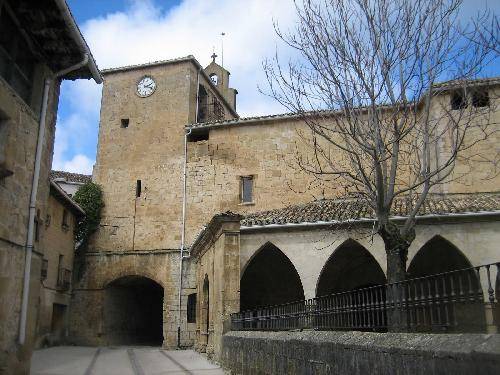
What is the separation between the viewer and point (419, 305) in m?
4.90

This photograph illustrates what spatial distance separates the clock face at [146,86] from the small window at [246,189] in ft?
21.8

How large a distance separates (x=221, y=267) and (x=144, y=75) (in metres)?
14.8

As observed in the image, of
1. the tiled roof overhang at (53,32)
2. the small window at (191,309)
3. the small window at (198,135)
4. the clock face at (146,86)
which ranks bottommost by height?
the small window at (191,309)

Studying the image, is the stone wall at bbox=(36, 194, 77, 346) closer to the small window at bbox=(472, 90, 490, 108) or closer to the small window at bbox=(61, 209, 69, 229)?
the small window at bbox=(61, 209, 69, 229)

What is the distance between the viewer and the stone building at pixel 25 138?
774 cm

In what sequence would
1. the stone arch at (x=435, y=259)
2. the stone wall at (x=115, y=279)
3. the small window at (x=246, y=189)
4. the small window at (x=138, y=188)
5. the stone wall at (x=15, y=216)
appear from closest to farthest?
the stone wall at (x=15, y=216)
the stone arch at (x=435, y=259)
the stone wall at (x=115, y=279)
the small window at (x=246, y=189)
the small window at (x=138, y=188)

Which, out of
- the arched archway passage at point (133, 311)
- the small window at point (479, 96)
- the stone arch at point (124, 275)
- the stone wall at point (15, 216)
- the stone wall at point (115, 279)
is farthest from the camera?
the arched archway passage at point (133, 311)

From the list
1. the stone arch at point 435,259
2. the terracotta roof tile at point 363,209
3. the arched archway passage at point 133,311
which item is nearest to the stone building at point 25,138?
the terracotta roof tile at point 363,209

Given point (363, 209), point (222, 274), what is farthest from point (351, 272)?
point (222, 274)

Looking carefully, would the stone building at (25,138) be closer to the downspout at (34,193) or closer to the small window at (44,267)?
the downspout at (34,193)

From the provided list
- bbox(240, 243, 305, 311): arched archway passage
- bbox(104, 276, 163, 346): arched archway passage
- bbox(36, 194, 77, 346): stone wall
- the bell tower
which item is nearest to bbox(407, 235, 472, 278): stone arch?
bbox(240, 243, 305, 311): arched archway passage

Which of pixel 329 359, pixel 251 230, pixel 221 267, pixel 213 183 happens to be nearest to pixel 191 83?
pixel 213 183

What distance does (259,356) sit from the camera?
9000mm

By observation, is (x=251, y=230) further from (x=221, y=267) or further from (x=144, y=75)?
(x=144, y=75)
